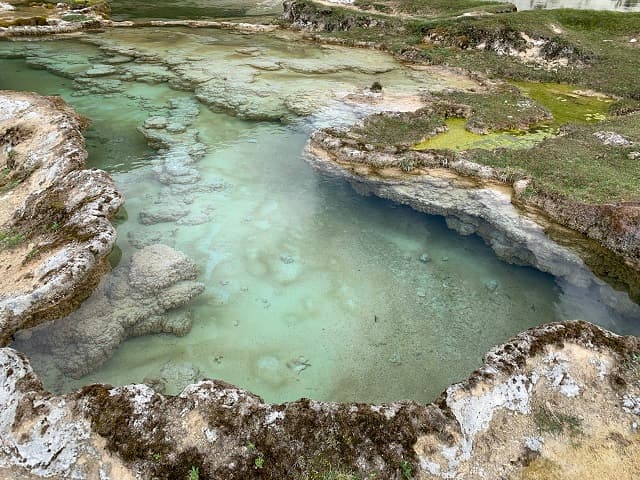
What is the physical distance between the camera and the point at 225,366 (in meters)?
7.79

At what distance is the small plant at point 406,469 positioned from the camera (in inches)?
211

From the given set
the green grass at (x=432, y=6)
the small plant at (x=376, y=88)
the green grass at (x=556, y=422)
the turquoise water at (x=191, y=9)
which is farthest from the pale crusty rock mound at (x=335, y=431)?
the turquoise water at (x=191, y=9)

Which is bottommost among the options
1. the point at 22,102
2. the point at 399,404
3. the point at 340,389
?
the point at 340,389

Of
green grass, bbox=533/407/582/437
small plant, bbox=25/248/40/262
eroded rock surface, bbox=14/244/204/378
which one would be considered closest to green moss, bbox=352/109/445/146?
eroded rock surface, bbox=14/244/204/378

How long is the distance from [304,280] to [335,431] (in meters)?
4.33

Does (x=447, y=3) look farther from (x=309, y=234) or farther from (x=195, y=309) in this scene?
(x=195, y=309)

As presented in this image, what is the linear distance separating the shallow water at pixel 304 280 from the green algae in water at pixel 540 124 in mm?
3928

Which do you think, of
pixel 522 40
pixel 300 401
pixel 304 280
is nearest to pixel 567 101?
pixel 522 40

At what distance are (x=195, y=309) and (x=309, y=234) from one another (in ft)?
11.5

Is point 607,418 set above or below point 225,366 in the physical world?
above

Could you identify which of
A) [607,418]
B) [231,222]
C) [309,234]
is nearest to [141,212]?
[231,222]

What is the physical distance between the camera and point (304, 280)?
9.77 metres

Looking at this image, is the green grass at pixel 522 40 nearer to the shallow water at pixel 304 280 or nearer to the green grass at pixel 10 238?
the shallow water at pixel 304 280

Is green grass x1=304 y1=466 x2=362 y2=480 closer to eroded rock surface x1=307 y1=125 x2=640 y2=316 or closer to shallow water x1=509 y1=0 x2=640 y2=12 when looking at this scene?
eroded rock surface x1=307 y1=125 x2=640 y2=316
